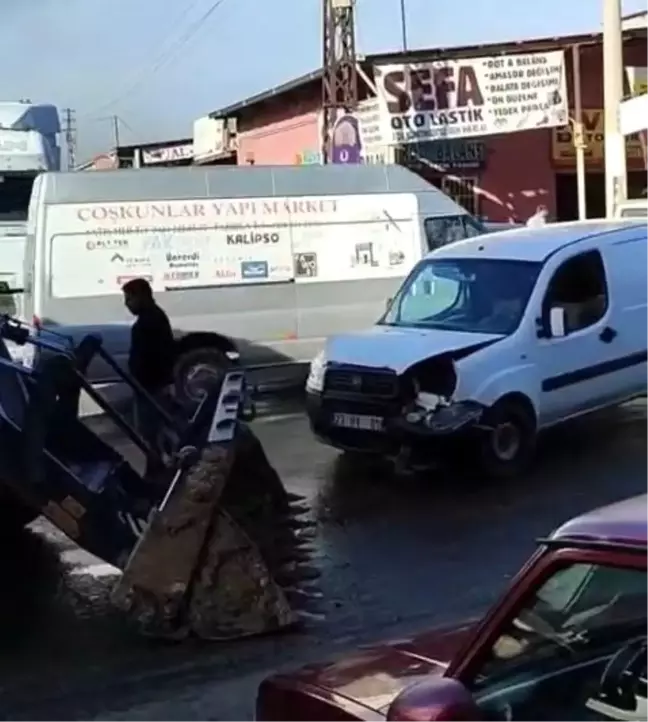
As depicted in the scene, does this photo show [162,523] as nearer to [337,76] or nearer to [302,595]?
[302,595]

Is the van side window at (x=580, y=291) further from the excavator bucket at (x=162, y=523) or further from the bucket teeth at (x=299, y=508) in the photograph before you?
the excavator bucket at (x=162, y=523)

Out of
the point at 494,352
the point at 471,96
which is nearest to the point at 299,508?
the point at 494,352

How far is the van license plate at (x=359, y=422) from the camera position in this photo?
11125 mm

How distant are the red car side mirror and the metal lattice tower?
935 inches

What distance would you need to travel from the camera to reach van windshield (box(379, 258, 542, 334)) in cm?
1175

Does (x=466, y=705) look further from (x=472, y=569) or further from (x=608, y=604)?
(x=472, y=569)

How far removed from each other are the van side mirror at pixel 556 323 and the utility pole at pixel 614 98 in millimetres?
9541

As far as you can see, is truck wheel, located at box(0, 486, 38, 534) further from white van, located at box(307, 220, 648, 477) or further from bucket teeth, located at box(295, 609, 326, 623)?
white van, located at box(307, 220, 648, 477)

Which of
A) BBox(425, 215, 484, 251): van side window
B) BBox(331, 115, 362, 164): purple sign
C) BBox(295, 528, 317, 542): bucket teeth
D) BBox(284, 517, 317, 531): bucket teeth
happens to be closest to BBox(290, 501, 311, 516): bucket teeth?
BBox(284, 517, 317, 531): bucket teeth

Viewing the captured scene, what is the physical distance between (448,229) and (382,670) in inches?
514

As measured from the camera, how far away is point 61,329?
14.7 m

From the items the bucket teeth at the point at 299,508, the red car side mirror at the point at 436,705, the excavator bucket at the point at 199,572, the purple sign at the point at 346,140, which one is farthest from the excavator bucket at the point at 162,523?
the purple sign at the point at 346,140

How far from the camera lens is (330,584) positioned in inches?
328

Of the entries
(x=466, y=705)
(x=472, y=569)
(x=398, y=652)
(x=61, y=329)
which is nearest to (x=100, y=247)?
(x=61, y=329)
